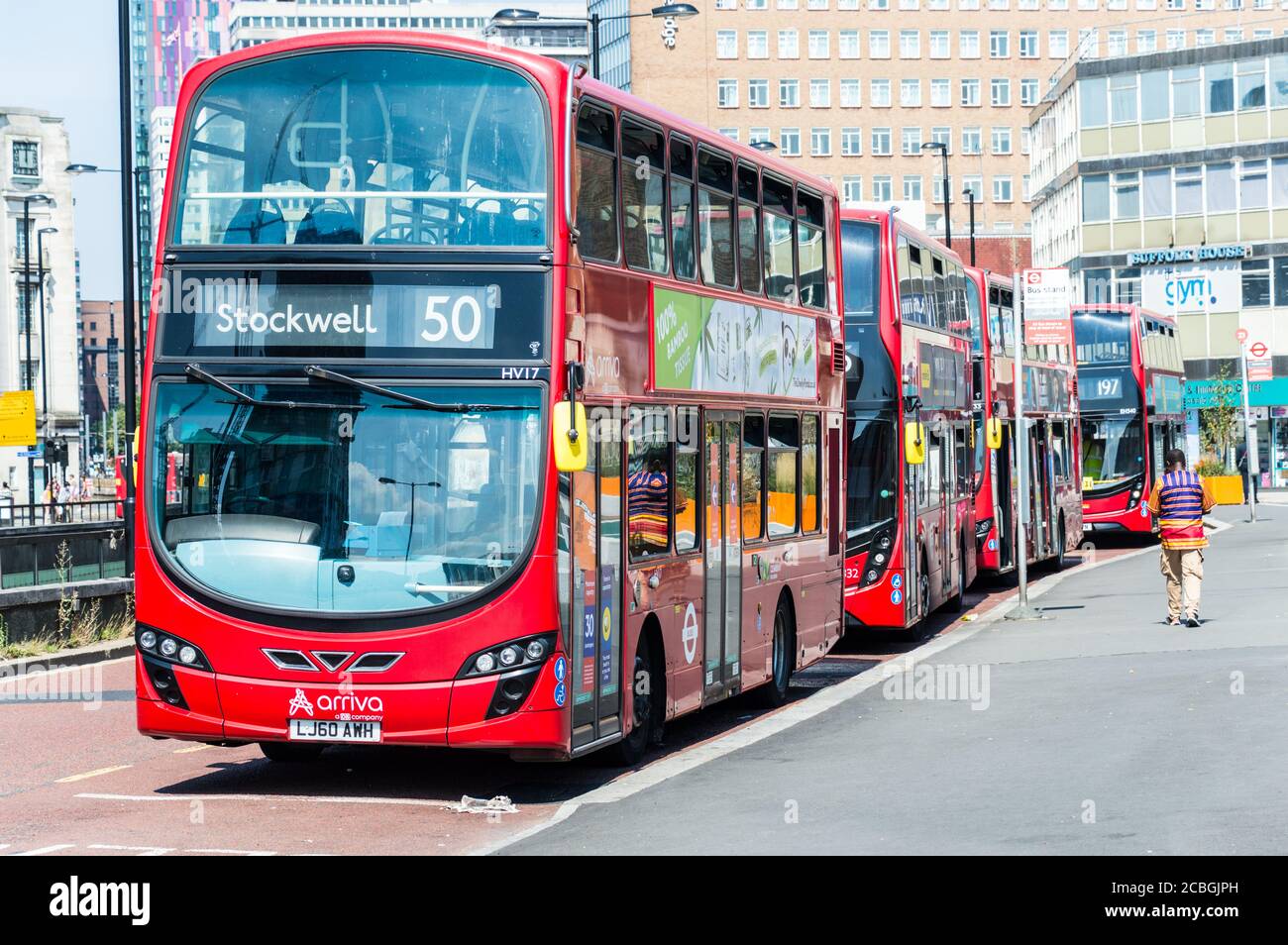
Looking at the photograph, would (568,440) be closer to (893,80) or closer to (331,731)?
(331,731)

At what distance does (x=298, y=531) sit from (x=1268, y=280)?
6367 centimetres

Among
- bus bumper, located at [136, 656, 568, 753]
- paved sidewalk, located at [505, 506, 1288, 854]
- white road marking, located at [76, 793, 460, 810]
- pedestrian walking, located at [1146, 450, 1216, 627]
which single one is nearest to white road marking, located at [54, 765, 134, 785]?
white road marking, located at [76, 793, 460, 810]

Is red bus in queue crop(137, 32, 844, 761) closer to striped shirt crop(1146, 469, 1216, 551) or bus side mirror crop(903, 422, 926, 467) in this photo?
bus side mirror crop(903, 422, 926, 467)

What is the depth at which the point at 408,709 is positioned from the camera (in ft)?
37.5

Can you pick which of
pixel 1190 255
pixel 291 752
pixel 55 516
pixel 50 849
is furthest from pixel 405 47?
pixel 1190 255

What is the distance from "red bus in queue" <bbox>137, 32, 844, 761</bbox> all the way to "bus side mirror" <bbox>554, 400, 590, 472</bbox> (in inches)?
0.7

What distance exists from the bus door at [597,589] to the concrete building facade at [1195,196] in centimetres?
5935

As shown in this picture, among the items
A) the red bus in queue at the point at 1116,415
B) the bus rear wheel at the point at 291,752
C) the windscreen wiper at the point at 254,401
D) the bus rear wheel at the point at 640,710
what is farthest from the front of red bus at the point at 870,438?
the red bus in queue at the point at 1116,415

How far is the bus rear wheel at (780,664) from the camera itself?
1673cm

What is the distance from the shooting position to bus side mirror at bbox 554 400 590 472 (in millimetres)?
11242

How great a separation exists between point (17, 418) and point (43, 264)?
86.9m

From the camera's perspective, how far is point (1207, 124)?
7012 cm

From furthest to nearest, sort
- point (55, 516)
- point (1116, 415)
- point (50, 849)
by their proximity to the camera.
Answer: point (55, 516) → point (1116, 415) → point (50, 849)
